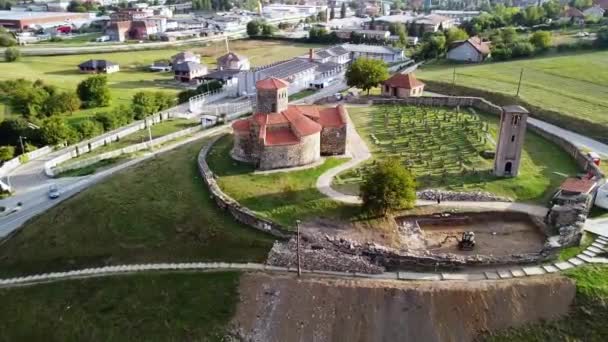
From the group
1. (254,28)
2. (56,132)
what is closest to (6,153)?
(56,132)

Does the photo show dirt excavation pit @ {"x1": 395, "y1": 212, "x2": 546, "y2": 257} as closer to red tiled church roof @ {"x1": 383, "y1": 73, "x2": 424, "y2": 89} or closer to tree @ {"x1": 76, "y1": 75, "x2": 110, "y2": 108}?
red tiled church roof @ {"x1": 383, "y1": 73, "x2": 424, "y2": 89}

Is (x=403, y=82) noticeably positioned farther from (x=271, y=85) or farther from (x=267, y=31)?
(x=267, y=31)

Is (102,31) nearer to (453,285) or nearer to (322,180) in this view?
(322,180)

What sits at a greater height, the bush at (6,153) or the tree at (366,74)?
the tree at (366,74)

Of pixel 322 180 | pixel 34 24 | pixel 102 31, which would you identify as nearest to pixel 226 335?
pixel 322 180

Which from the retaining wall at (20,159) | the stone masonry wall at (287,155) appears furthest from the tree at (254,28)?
the stone masonry wall at (287,155)

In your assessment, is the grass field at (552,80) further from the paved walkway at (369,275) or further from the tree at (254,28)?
the tree at (254,28)

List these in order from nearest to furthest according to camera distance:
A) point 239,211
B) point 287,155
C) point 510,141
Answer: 1. point 239,211
2. point 510,141
3. point 287,155
